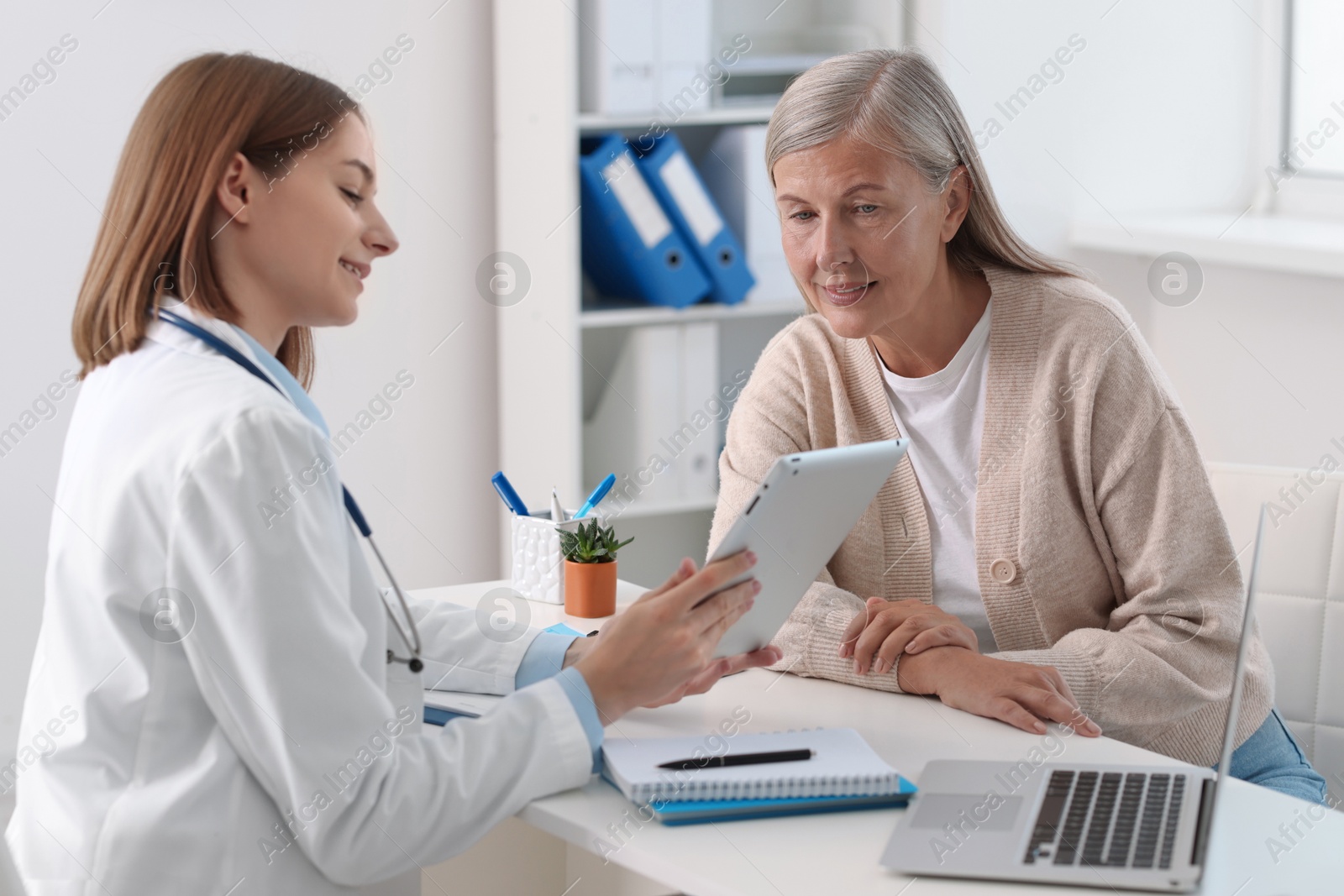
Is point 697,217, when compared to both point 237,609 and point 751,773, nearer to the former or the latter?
point 751,773

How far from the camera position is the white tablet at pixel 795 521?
124 cm

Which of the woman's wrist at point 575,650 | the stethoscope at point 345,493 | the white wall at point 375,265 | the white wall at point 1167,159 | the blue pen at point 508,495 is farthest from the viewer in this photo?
the white wall at point 1167,159

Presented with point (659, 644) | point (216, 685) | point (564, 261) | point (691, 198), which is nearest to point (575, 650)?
point (659, 644)

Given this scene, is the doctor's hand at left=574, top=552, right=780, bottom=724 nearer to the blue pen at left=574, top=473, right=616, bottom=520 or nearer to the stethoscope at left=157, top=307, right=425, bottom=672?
the stethoscope at left=157, top=307, right=425, bottom=672

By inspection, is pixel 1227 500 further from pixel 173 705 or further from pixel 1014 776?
pixel 173 705

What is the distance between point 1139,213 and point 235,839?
2.72 metres

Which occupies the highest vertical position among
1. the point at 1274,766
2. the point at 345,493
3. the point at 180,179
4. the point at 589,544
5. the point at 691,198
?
the point at 180,179

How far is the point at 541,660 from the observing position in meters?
1.47

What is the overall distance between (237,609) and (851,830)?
1.74 feet

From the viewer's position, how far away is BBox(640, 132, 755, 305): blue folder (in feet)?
9.01

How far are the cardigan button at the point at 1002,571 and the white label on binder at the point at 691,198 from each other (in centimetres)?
135

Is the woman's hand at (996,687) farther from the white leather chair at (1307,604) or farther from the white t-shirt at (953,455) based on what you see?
the white leather chair at (1307,604)

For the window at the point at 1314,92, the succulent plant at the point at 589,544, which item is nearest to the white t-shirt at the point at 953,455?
the succulent plant at the point at 589,544

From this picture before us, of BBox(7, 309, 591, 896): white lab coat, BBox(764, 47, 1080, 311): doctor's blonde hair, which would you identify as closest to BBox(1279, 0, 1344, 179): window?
BBox(764, 47, 1080, 311): doctor's blonde hair
